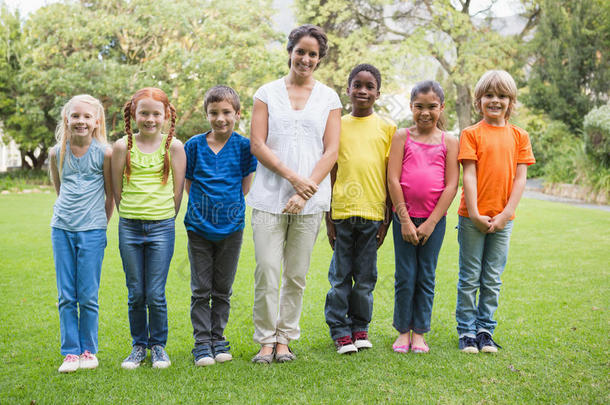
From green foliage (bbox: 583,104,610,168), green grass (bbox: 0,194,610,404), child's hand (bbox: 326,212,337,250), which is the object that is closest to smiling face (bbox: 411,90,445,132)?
child's hand (bbox: 326,212,337,250)

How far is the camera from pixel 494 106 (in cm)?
315

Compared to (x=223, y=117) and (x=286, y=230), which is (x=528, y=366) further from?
(x=223, y=117)

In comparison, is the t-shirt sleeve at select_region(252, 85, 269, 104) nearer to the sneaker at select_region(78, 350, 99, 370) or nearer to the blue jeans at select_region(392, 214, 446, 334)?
the blue jeans at select_region(392, 214, 446, 334)

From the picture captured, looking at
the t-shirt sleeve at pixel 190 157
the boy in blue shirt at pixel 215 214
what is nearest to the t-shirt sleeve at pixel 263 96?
the boy in blue shirt at pixel 215 214

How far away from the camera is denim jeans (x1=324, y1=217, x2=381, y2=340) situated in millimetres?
3068

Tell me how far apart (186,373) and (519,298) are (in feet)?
10.0

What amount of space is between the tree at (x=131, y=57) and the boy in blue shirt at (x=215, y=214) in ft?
49.3

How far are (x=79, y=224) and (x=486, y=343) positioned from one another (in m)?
2.47

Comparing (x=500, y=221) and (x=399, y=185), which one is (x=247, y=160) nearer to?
(x=399, y=185)

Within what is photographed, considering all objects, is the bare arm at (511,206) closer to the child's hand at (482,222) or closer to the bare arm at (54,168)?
the child's hand at (482,222)

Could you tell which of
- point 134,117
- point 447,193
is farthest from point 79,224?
point 447,193

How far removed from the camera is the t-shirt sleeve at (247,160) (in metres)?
2.99

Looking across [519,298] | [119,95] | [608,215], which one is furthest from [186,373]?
[119,95]

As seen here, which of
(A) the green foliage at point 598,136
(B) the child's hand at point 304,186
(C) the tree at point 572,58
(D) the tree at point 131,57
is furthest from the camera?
(C) the tree at point 572,58
